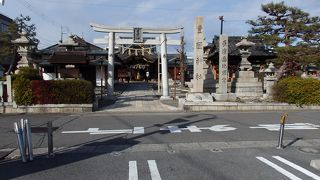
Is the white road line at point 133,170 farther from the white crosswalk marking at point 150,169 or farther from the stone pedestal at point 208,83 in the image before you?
the stone pedestal at point 208,83

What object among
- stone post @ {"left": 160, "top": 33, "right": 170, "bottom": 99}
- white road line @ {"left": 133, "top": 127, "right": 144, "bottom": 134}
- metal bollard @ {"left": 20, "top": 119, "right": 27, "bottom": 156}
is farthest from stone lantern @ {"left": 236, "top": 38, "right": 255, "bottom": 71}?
metal bollard @ {"left": 20, "top": 119, "right": 27, "bottom": 156}

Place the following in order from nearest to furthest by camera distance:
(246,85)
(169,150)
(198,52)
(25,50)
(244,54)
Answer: (169,150) < (198,52) < (25,50) < (246,85) < (244,54)

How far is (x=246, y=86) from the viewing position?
2055cm

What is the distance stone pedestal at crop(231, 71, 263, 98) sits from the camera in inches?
808

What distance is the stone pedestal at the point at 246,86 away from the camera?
2052cm

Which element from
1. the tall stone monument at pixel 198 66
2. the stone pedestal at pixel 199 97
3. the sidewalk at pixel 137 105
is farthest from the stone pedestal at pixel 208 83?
the stone pedestal at pixel 199 97

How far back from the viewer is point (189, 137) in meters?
9.39

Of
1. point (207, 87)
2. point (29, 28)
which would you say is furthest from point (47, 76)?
point (207, 87)

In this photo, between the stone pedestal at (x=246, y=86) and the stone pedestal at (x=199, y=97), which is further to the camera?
the stone pedestal at (x=246, y=86)

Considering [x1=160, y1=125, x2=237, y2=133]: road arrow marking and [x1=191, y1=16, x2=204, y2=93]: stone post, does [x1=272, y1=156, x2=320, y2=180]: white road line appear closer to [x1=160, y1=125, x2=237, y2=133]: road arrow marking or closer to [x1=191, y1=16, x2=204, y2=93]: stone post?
[x1=160, y1=125, x2=237, y2=133]: road arrow marking

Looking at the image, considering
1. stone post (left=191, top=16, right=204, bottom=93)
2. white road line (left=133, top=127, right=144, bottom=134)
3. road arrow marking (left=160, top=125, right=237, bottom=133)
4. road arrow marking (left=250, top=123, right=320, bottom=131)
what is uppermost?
stone post (left=191, top=16, right=204, bottom=93)

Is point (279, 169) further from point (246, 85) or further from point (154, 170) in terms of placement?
point (246, 85)

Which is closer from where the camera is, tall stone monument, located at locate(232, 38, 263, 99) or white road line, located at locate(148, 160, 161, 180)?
white road line, located at locate(148, 160, 161, 180)

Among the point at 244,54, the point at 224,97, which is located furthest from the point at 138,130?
the point at 244,54
